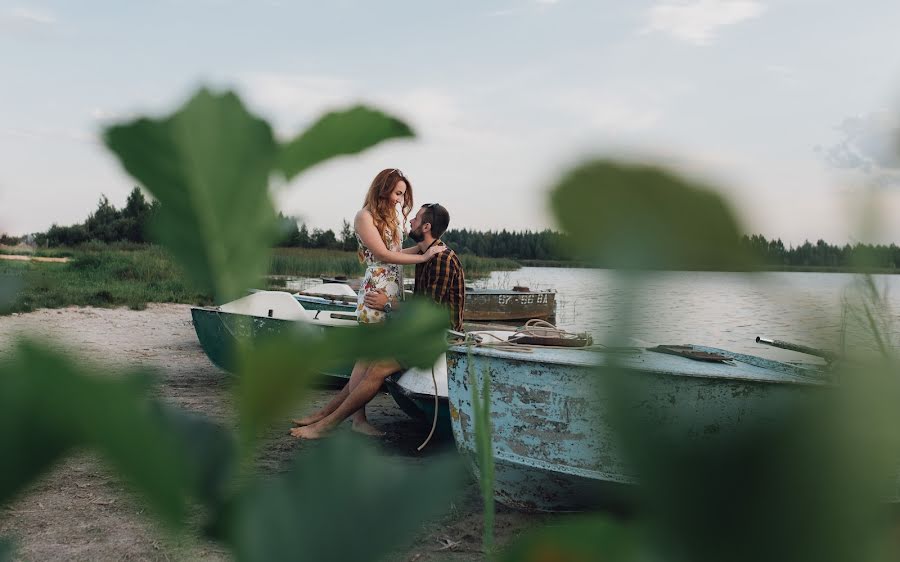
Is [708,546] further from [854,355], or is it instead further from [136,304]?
[136,304]

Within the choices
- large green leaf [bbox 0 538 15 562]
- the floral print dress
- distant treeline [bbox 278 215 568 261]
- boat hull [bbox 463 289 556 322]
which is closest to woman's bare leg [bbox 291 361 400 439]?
the floral print dress

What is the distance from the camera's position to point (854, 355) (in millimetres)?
190

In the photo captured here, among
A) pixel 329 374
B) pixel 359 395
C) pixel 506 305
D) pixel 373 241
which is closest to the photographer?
pixel 329 374

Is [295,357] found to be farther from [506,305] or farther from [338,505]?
[506,305]

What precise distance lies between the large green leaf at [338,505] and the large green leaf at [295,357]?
0.05ft

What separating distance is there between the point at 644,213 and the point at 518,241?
0.54ft

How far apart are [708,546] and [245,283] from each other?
16 centimetres

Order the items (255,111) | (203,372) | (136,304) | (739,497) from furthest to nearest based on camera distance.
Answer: (136,304) < (203,372) < (255,111) < (739,497)

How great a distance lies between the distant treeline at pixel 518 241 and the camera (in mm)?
166

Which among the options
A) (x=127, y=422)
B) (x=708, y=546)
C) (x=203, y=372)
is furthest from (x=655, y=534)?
(x=203, y=372)

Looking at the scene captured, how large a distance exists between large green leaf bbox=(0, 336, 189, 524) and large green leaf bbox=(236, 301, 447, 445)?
2 cm

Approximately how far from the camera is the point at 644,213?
0.45ft

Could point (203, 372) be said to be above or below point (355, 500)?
below

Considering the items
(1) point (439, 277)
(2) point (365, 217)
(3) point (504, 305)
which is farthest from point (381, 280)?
(3) point (504, 305)
